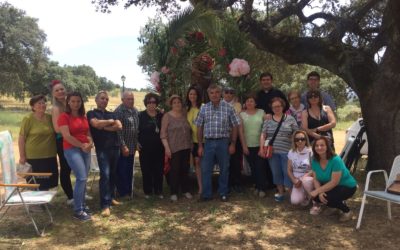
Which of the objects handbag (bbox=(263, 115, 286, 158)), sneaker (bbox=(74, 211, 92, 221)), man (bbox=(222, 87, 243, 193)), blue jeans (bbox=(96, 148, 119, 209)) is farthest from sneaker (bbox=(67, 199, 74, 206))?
handbag (bbox=(263, 115, 286, 158))

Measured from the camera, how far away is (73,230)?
5293mm

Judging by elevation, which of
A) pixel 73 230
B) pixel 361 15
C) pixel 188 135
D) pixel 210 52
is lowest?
pixel 73 230

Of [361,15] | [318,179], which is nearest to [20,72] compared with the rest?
[361,15]

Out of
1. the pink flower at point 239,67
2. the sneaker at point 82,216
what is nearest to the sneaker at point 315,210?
the pink flower at point 239,67

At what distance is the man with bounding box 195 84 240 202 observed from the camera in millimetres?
6199

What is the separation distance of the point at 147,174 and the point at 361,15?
20.6 feet

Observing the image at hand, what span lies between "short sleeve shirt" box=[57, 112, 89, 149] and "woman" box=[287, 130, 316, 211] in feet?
9.25

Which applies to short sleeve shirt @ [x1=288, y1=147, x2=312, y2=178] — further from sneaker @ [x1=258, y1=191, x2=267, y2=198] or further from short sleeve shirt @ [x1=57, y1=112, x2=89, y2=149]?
short sleeve shirt @ [x1=57, y1=112, x2=89, y2=149]

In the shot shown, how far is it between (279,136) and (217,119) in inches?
37.9

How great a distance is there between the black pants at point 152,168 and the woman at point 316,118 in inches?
88.2

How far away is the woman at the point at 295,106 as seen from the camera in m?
6.65

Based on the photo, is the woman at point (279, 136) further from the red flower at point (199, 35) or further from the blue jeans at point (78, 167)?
the blue jeans at point (78, 167)

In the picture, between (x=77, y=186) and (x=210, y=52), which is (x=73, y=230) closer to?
(x=77, y=186)

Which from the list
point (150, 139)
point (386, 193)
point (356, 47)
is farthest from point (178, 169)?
point (356, 47)
